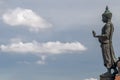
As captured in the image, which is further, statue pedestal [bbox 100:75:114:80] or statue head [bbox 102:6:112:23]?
statue head [bbox 102:6:112:23]

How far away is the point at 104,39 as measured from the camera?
23203 millimetres

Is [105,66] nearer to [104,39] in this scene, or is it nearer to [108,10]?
[104,39]

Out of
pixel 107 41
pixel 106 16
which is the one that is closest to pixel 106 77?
pixel 107 41

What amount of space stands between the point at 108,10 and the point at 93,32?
1662mm

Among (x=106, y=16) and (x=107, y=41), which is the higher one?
(x=106, y=16)

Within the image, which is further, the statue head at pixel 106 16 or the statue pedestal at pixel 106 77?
the statue head at pixel 106 16

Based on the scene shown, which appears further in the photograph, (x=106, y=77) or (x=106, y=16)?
(x=106, y=16)

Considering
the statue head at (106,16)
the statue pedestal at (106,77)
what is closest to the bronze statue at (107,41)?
the statue head at (106,16)

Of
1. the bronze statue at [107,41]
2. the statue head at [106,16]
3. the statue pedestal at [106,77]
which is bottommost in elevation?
the statue pedestal at [106,77]

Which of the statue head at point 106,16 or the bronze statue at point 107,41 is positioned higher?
the statue head at point 106,16

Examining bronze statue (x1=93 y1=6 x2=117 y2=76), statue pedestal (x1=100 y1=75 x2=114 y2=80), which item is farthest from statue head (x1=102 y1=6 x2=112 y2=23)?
statue pedestal (x1=100 y1=75 x2=114 y2=80)

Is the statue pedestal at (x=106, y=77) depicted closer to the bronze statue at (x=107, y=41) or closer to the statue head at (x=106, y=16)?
the bronze statue at (x=107, y=41)

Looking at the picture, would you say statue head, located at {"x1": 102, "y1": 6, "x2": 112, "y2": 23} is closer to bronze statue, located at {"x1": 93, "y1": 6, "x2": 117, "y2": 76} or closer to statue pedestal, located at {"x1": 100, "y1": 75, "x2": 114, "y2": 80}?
bronze statue, located at {"x1": 93, "y1": 6, "x2": 117, "y2": 76}

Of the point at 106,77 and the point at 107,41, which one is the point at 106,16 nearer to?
the point at 107,41
